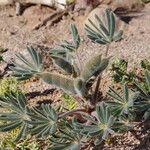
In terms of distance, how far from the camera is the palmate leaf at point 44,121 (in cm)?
324

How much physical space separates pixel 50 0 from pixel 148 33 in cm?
110

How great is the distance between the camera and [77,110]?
3645mm

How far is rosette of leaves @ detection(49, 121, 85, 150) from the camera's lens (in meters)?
3.26

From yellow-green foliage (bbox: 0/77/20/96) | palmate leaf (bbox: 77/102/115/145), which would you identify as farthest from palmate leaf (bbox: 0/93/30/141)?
yellow-green foliage (bbox: 0/77/20/96)

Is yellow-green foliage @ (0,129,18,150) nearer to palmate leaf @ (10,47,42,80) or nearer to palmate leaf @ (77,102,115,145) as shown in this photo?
palmate leaf @ (10,47,42,80)

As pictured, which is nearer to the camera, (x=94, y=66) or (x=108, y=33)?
(x=94, y=66)

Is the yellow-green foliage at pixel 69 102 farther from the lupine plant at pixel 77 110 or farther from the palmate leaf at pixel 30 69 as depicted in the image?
the palmate leaf at pixel 30 69

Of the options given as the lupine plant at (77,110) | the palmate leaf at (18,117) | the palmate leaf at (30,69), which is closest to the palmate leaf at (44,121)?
the lupine plant at (77,110)

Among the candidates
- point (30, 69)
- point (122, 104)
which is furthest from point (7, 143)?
point (122, 104)

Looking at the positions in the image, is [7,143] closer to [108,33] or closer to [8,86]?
[8,86]

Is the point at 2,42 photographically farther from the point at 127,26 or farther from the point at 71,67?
the point at 71,67

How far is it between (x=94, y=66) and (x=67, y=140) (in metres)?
0.50

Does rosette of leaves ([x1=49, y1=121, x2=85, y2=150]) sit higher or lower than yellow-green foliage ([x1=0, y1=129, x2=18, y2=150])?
higher

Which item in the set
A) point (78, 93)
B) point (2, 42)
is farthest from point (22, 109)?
point (2, 42)
